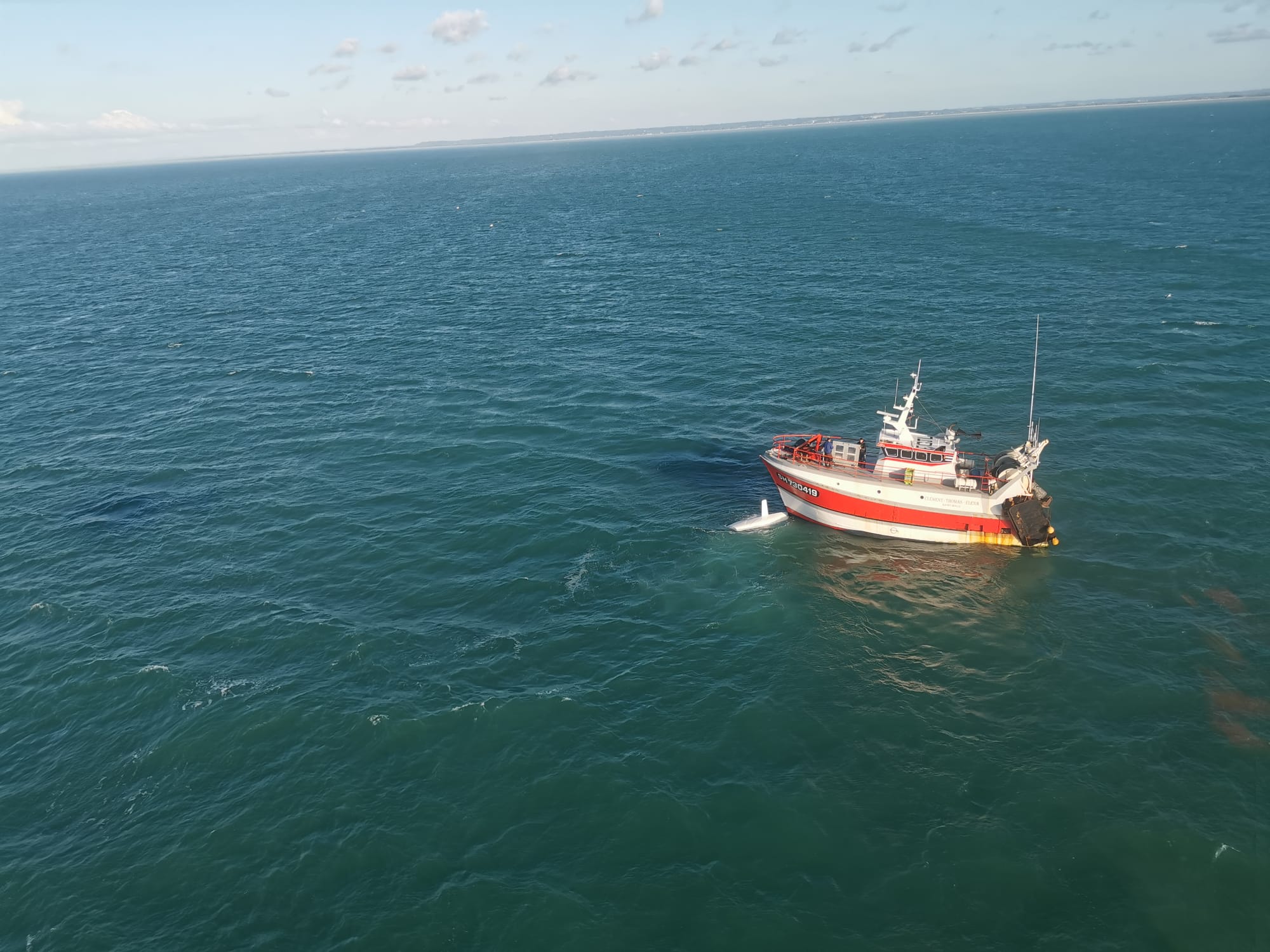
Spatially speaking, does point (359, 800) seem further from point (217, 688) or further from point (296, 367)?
point (296, 367)

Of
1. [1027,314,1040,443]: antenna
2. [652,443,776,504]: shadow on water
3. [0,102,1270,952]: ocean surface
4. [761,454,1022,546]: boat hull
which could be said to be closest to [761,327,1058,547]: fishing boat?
[761,454,1022,546]: boat hull

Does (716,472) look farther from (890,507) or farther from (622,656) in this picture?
(622,656)

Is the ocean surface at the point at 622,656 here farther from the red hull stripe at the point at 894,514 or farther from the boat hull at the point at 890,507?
the red hull stripe at the point at 894,514

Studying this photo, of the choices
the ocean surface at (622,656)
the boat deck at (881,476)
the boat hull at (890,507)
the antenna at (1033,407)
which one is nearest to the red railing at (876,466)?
the boat deck at (881,476)

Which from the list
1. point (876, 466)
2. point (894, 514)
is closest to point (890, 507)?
point (894, 514)

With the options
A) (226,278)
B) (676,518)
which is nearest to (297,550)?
(676,518)
